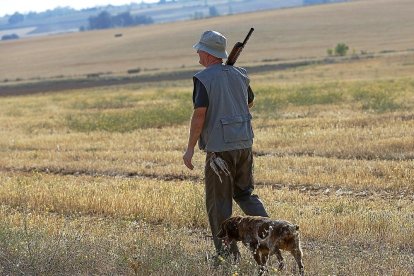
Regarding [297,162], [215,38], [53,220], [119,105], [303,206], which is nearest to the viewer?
[215,38]

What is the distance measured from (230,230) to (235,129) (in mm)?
857

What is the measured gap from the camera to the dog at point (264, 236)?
573cm

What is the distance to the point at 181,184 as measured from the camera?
1173 centimetres

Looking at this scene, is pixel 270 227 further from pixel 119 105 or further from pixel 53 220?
pixel 119 105

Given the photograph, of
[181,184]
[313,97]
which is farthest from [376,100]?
[181,184]

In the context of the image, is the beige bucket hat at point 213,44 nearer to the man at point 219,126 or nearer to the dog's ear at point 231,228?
the man at point 219,126

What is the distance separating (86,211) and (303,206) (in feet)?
Result: 9.21

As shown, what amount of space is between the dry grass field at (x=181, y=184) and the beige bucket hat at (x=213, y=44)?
1.74 m

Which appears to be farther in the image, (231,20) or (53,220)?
(231,20)

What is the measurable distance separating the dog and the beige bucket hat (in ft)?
4.61

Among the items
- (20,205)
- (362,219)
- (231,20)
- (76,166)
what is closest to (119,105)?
(76,166)

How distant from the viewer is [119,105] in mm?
31312

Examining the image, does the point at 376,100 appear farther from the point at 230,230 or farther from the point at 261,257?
the point at 261,257

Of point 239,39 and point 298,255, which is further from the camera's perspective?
point 239,39
